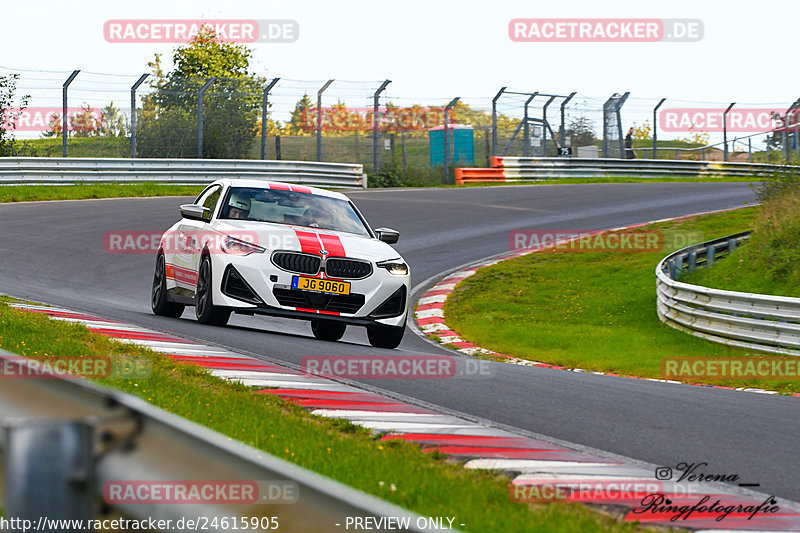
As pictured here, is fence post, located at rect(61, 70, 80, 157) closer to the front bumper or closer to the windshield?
the windshield

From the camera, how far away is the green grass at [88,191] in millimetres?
24938

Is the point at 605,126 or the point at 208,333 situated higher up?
the point at 605,126

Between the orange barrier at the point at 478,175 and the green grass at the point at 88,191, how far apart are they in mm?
10614

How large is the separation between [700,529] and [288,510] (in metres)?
2.69

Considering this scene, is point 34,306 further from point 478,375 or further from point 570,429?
point 570,429

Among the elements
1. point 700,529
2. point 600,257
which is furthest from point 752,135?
point 700,529

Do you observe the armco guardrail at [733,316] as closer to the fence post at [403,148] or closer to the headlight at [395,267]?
the headlight at [395,267]

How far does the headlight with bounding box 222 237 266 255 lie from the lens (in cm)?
1018

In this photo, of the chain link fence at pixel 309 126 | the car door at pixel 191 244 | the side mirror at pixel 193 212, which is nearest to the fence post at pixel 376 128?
the chain link fence at pixel 309 126

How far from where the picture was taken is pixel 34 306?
1140 cm

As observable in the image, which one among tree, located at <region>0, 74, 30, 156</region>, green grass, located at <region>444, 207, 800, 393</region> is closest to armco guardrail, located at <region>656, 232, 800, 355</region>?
green grass, located at <region>444, 207, 800, 393</region>

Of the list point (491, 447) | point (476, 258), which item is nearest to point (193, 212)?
point (491, 447)

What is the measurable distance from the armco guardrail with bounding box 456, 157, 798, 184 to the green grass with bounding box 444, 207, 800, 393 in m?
13.9

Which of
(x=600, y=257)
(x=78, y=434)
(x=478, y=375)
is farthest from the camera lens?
(x=600, y=257)
